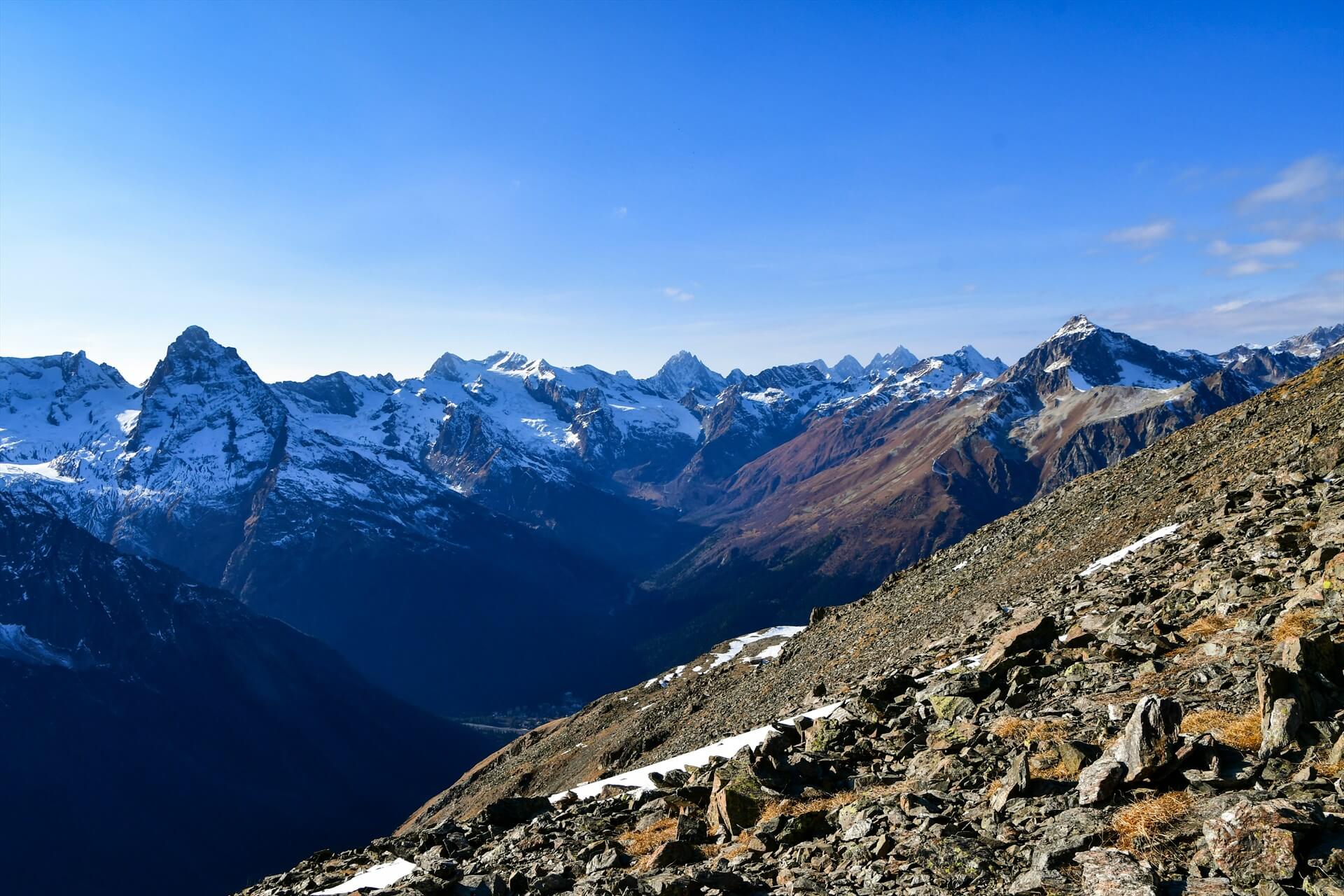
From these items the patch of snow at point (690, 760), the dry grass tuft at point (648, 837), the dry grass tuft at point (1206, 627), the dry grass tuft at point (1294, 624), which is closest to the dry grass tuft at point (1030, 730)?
the dry grass tuft at point (1294, 624)

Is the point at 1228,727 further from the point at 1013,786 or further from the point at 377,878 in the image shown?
the point at 377,878

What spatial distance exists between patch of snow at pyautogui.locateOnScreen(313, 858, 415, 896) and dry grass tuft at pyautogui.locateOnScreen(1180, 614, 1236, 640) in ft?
81.9

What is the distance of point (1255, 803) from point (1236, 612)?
1295 centimetres

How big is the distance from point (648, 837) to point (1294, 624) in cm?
1740

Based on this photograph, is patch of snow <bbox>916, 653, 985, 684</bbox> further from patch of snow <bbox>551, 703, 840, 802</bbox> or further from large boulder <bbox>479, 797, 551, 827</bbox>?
large boulder <bbox>479, 797, 551, 827</bbox>

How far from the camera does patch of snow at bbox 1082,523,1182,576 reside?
124 feet

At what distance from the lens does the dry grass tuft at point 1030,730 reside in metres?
17.1

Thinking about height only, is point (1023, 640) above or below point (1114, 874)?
below

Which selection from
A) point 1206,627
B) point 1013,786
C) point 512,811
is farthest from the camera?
point 512,811

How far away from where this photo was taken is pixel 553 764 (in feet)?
262

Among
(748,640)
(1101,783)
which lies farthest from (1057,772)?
(748,640)

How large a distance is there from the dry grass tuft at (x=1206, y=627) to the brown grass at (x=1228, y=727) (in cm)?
661

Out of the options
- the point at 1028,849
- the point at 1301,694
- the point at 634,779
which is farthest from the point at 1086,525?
the point at 1028,849

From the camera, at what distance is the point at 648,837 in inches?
837
